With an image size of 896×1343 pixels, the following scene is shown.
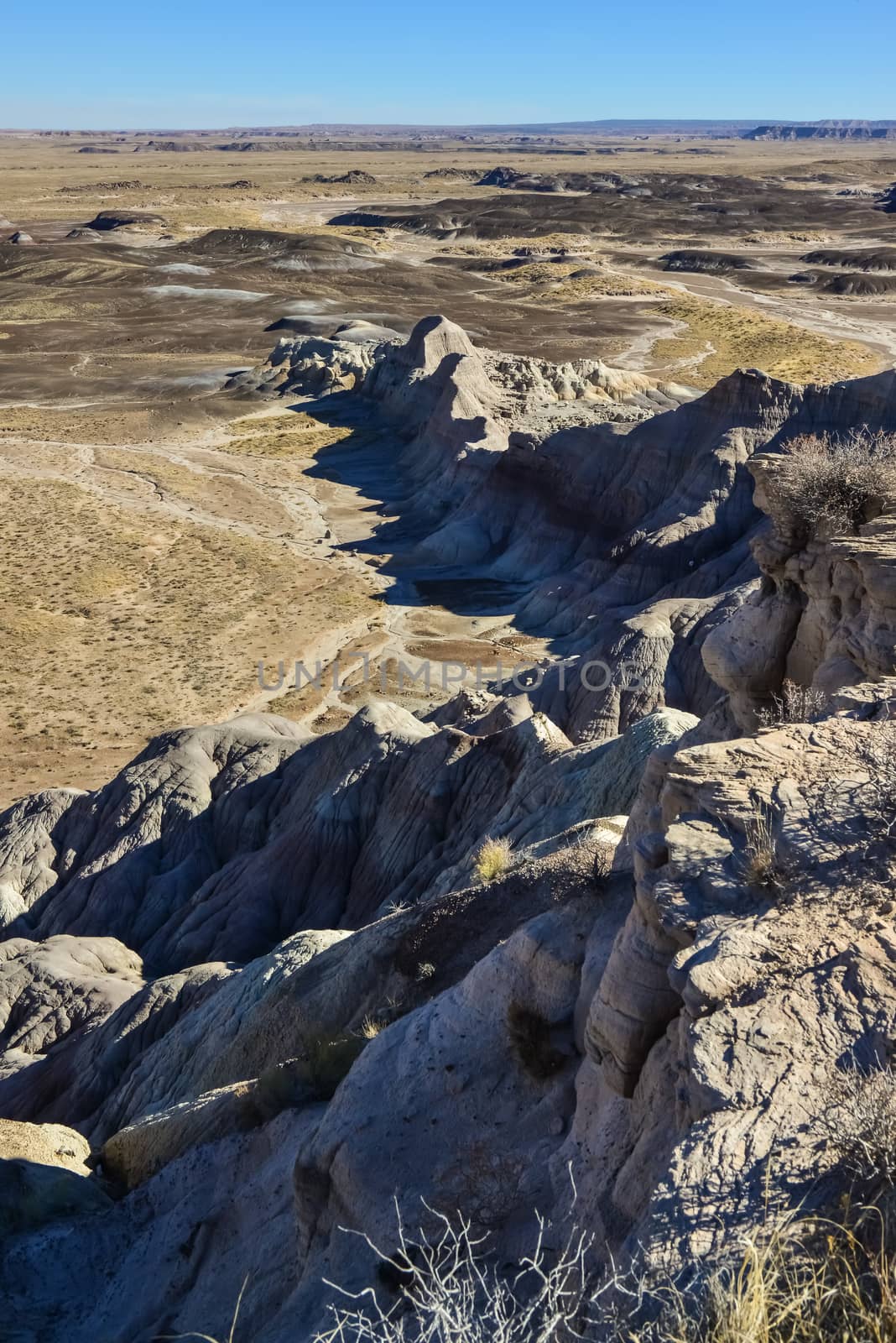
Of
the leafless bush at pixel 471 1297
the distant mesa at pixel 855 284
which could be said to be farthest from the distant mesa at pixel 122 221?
the leafless bush at pixel 471 1297

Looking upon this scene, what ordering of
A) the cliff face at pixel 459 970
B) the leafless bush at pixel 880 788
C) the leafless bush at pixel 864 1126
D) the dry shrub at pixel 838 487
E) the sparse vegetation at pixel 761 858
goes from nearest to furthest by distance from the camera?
the leafless bush at pixel 864 1126 → the cliff face at pixel 459 970 → the sparse vegetation at pixel 761 858 → the leafless bush at pixel 880 788 → the dry shrub at pixel 838 487

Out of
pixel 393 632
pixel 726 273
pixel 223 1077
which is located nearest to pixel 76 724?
pixel 393 632

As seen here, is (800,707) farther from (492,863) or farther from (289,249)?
(289,249)

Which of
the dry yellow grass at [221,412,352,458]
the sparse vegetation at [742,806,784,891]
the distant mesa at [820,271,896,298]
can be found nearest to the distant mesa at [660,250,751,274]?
the distant mesa at [820,271,896,298]

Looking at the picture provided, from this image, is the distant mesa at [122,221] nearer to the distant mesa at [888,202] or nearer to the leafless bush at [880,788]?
the distant mesa at [888,202]

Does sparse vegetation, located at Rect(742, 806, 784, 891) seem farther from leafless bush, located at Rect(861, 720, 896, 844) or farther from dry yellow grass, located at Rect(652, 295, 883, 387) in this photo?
dry yellow grass, located at Rect(652, 295, 883, 387)

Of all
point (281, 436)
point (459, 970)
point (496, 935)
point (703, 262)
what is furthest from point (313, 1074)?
point (703, 262)

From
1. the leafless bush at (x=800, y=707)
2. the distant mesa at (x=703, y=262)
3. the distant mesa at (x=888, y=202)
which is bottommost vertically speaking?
the leafless bush at (x=800, y=707)
